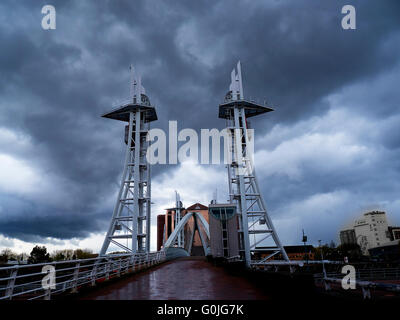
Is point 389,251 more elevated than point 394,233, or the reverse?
point 394,233

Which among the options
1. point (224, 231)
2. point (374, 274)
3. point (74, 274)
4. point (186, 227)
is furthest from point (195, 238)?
point (74, 274)

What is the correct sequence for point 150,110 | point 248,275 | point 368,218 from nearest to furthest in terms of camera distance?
point 248,275 → point 150,110 → point 368,218

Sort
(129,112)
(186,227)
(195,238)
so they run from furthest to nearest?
(195,238)
(186,227)
(129,112)

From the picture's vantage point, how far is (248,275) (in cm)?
1151

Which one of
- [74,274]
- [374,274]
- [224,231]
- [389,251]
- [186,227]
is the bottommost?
[389,251]

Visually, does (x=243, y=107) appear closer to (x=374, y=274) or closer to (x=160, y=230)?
(x=374, y=274)

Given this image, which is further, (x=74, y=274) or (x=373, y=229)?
(x=373, y=229)

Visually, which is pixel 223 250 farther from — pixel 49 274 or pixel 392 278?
pixel 49 274

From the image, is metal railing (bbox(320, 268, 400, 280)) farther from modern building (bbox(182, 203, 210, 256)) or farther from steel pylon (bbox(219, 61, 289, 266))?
modern building (bbox(182, 203, 210, 256))

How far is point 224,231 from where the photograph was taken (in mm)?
27000

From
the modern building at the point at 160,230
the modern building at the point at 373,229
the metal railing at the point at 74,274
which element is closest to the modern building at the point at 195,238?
the modern building at the point at 160,230

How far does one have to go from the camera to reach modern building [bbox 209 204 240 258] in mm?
26542
